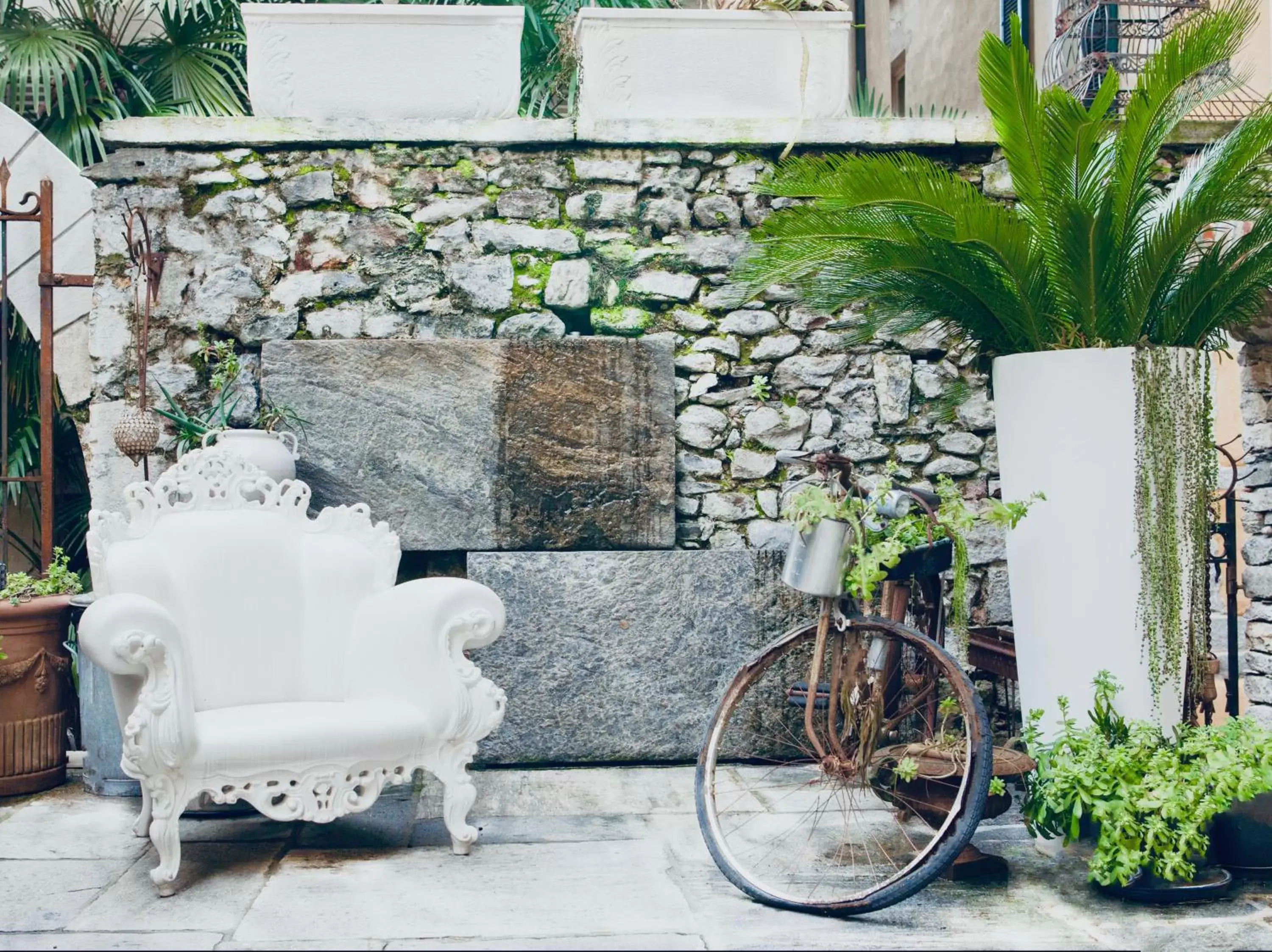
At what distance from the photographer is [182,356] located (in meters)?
4.23

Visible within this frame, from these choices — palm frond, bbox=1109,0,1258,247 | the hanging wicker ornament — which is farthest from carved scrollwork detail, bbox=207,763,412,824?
palm frond, bbox=1109,0,1258,247

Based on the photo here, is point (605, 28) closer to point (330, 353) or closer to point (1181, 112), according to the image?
point (330, 353)

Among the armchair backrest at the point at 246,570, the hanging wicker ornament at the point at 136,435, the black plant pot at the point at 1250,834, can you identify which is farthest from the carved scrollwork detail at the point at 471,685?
the black plant pot at the point at 1250,834

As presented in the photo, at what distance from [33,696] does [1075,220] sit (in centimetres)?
349

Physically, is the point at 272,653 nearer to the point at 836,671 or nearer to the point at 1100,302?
the point at 836,671

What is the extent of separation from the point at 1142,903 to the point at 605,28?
3439mm

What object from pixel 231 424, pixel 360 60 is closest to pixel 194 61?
pixel 360 60

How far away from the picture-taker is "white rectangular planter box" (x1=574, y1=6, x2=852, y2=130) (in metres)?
4.38

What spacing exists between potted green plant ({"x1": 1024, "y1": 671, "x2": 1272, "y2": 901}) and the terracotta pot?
9.99ft

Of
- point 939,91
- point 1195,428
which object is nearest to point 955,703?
point 1195,428

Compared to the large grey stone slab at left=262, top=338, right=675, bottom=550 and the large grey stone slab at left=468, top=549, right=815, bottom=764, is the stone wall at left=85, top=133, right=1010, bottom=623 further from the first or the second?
the large grey stone slab at left=468, top=549, right=815, bottom=764

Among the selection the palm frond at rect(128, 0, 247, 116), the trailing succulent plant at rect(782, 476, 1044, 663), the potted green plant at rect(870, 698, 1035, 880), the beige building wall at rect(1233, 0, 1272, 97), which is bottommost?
the potted green plant at rect(870, 698, 1035, 880)

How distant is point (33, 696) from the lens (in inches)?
149

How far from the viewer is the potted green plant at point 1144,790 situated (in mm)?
2701
